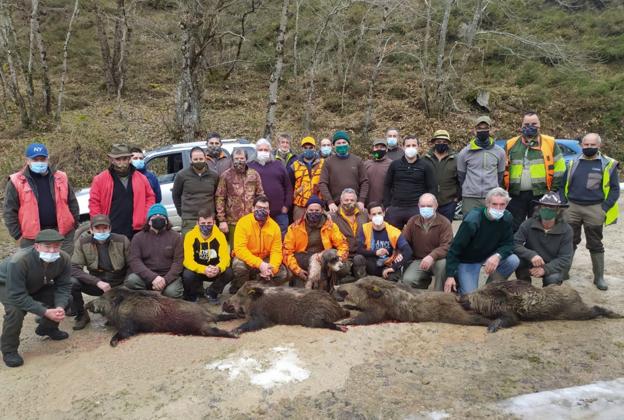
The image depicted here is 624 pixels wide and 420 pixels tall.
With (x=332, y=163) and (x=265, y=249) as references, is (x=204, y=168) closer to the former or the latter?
(x=265, y=249)

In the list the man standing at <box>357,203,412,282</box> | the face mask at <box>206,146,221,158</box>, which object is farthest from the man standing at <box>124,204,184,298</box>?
the man standing at <box>357,203,412,282</box>

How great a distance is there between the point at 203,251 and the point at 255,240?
0.76 meters

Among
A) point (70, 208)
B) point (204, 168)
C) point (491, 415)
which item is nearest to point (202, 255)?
point (204, 168)

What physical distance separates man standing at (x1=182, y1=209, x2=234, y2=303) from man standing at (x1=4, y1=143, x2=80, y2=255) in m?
1.70

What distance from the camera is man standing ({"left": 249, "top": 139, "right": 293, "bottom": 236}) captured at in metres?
7.32

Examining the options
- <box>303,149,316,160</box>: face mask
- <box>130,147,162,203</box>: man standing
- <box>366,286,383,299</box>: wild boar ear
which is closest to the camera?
<box>366,286,383,299</box>: wild boar ear

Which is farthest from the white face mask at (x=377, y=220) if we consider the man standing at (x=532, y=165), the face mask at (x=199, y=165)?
the face mask at (x=199, y=165)

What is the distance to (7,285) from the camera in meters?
5.02

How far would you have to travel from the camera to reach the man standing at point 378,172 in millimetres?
7805

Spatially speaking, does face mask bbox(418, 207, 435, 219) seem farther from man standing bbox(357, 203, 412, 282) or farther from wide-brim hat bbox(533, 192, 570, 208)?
wide-brim hat bbox(533, 192, 570, 208)

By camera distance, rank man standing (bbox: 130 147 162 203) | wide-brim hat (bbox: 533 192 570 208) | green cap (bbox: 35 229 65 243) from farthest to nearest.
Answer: man standing (bbox: 130 147 162 203)
wide-brim hat (bbox: 533 192 570 208)
green cap (bbox: 35 229 65 243)

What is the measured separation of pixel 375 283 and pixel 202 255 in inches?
98.8

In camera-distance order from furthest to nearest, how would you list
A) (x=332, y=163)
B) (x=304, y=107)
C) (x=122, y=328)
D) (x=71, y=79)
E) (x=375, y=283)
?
(x=71, y=79)
(x=304, y=107)
(x=332, y=163)
(x=375, y=283)
(x=122, y=328)

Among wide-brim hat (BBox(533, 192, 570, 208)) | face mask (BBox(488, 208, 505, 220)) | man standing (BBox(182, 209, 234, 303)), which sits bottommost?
man standing (BBox(182, 209, 234, 303))
